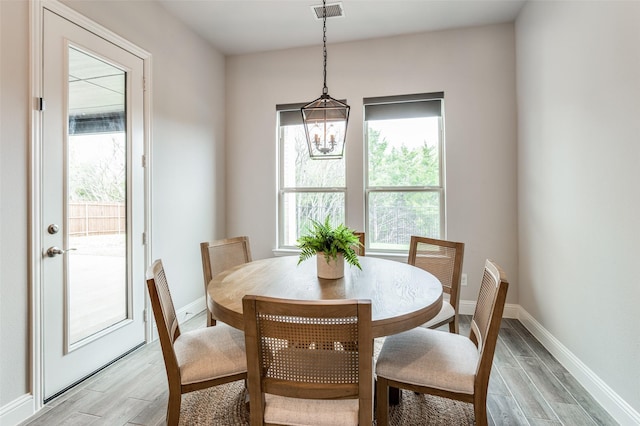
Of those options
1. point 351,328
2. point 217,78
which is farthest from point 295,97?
point 351,328

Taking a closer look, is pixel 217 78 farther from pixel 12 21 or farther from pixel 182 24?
pixel 12 21

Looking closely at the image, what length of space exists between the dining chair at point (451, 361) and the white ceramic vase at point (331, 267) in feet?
1.45

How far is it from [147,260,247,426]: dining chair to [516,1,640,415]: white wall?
6.82ft


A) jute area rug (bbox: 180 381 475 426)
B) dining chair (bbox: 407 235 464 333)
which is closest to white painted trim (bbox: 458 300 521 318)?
dining chair (bbox: 407 235 464 333)

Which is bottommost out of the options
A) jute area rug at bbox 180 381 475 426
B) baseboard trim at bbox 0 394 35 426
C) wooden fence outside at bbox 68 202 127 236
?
jute area rug at bbox 180 381 475 426

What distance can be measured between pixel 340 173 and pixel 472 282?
6.03ft

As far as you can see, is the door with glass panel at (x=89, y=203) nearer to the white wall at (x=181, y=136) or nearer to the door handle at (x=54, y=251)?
the door handle at (x=54, y=251)

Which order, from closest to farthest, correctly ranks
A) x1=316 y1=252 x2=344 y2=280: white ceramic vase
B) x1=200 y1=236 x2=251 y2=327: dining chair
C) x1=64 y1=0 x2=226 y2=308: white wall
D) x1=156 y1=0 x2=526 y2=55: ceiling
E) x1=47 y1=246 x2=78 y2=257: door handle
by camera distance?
x1=316 y1=252 x2=344 y2=280: white ceramic vase < x1=47 y1=246 x2=78 y2=257: door handle < x1=200 y1=236 x2=251 y2=327: dining chair < x1=64 y1=0 x2=226 y2=308: white wall < x1=156 y1=0 x2=526 y2=55: ceiling

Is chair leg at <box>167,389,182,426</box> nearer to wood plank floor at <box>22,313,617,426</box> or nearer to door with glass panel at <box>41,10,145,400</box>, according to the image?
wood plank floor at <box>22,313,617,426</box>

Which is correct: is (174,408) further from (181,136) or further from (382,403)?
(181,136)

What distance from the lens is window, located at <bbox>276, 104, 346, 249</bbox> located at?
12.1ft

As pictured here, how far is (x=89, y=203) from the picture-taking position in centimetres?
226

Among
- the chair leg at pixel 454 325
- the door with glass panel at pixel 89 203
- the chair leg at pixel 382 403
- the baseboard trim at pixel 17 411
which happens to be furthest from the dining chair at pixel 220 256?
the chair leg at pixel 454 325

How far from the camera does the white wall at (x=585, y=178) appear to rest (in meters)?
1.71
